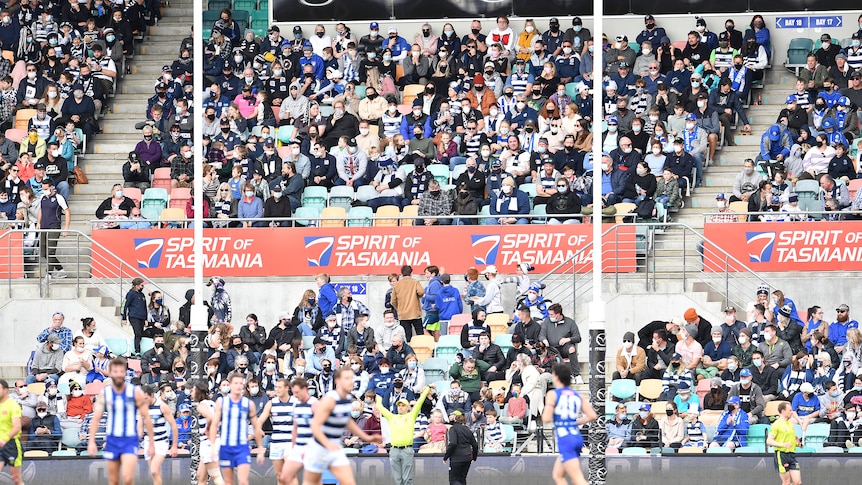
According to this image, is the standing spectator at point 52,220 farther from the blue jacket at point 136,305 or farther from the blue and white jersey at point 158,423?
the blue and white jersey at point 158,423

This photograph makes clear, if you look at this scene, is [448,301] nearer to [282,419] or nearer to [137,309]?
[137,309]

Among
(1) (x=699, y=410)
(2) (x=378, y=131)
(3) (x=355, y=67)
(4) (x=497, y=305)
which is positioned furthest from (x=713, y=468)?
(3) (x=355, y=67)

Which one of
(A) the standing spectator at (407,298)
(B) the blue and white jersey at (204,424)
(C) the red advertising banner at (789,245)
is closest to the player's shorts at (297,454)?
(B) the blue and white jersey at (204,424)

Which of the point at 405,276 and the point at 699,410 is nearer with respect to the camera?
the point at 699,410

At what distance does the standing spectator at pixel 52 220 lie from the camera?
1235 inches

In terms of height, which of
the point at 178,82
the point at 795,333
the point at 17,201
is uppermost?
the point at 178,82

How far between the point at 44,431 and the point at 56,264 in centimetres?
564

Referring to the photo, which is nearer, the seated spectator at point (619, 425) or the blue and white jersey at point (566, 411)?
the blue and white jersey at point (566, 411)

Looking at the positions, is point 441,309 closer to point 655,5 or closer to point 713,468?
point 713,468

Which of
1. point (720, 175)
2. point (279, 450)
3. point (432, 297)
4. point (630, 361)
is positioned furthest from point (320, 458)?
point (720, 175)

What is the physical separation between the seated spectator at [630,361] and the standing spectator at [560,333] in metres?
0.71

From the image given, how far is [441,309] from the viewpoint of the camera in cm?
2944

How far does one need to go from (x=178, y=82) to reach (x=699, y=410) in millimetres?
14692

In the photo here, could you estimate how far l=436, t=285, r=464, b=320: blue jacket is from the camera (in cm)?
2938
